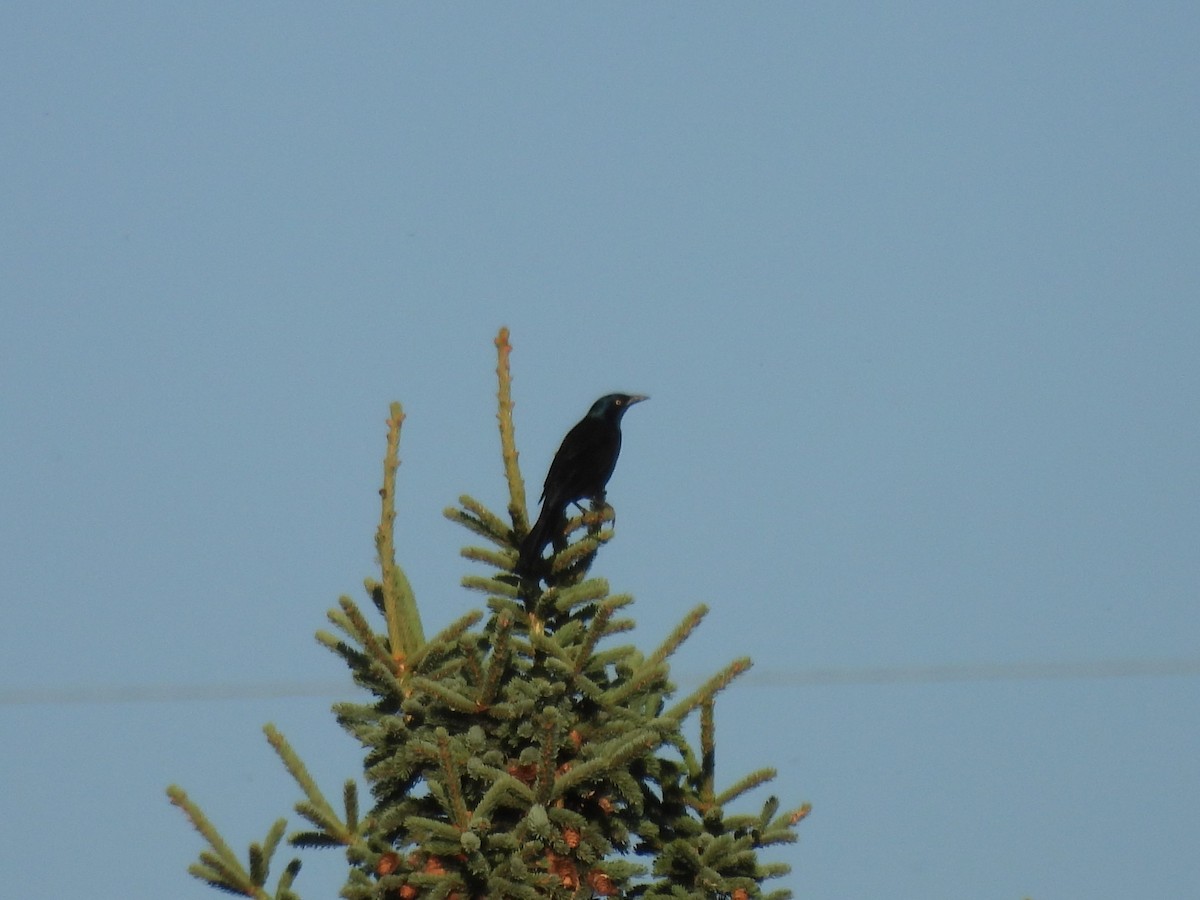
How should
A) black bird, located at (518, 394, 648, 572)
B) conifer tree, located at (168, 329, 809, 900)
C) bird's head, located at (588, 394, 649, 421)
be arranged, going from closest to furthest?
conifer tree, located at (168, 329, 809, 900) → black bird, located at (518, 394, 648, 572) → bird's head, located at (588, 394, 649, 421)

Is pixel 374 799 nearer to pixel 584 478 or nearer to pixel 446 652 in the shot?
pixel 446 652

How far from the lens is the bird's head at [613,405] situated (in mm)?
8719

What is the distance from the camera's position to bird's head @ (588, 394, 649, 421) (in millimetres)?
8719

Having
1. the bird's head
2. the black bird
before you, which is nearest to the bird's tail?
the black bird

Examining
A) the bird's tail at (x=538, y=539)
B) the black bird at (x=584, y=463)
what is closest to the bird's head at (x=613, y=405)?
the black bird at (x=584, y=463)

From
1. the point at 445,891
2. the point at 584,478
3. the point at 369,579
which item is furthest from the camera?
the point at 584,478

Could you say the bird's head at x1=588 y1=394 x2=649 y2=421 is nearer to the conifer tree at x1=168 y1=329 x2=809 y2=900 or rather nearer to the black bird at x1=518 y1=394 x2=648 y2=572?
the black bird at x1=518 y1=394 x2=648 y2=572

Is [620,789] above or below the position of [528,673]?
below

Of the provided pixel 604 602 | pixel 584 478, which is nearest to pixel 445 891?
pixel 604 602

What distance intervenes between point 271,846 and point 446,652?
80 cm

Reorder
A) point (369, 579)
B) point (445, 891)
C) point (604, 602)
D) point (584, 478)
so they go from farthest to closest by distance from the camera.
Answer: point (584, 478), point (369, 579), point (604, 602), point (445, 891)

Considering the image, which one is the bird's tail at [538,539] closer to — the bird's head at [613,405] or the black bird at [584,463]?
the black bird at [584,463]

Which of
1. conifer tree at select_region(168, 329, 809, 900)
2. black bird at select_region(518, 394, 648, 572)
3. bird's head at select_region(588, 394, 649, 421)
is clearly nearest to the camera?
conifer tree at select_region(168, 329, 809, 900)

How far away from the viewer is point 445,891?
4676 millimetres
